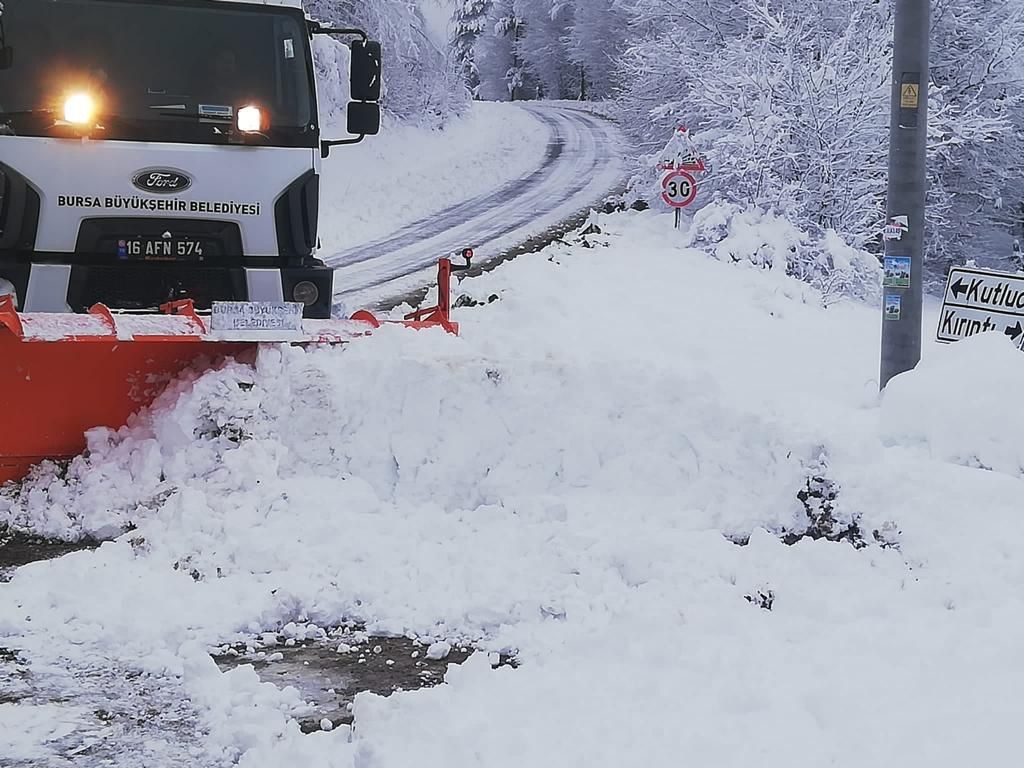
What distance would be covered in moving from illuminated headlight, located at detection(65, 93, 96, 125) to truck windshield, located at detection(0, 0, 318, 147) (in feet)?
0.04

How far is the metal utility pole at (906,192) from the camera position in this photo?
22.2 ft

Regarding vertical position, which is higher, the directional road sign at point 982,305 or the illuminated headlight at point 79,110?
the illuminated headlight at point 79,110

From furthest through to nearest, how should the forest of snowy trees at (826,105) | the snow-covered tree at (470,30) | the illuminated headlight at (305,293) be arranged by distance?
the snow-covered tree at (470,30)
the forest of snowy trees at (826,105)
the illuminated headlight at (305,293)

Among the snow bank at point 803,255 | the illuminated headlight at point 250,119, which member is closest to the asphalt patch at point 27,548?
the illuminated headlight at point 250,119

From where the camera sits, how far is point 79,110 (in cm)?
638

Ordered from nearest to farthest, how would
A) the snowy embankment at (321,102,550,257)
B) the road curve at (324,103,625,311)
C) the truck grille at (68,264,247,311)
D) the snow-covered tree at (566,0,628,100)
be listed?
the truck grille at (68,264,247,311), the road curve at (324,103,625,311), the snowy embankment at (321,102,550,257), the snow-covered tree at (566,0,628,100)

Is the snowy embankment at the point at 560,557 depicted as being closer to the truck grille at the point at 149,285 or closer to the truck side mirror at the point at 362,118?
the truck grille at the point at 149,285

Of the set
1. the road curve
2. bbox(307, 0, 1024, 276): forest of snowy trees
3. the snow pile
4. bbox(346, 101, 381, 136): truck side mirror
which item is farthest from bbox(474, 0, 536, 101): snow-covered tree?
the snow pile

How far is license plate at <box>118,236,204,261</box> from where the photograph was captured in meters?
6.52

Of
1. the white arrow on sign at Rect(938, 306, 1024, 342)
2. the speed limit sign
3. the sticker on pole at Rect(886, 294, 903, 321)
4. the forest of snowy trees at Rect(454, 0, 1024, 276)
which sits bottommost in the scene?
the white arrow on sign at Rect(938, 306, 1024, 342)

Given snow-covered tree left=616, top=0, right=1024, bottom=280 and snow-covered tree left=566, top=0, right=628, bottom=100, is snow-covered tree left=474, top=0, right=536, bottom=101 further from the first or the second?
snow-covered tree left=616, top=0, right=1024, bottom=280

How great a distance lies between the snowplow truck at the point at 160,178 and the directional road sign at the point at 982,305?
308 centimetres

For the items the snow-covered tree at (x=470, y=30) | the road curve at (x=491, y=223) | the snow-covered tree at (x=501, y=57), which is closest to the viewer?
the road curve at (x=491, y=223)

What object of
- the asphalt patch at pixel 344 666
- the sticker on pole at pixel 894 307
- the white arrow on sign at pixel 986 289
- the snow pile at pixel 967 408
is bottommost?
the asphalt patch at pixel 344 666
